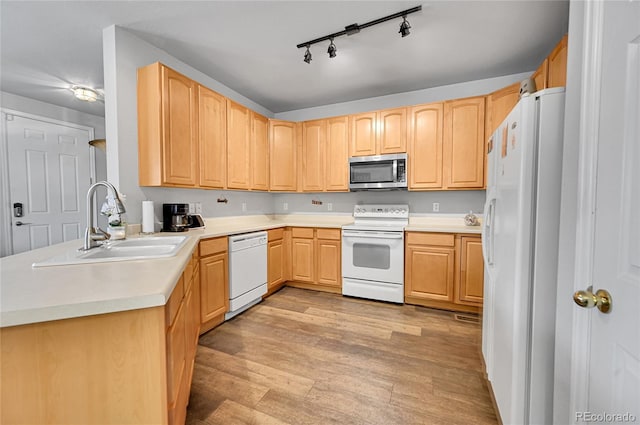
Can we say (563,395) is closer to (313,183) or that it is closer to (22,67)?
(313,183)

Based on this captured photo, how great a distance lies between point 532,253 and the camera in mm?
1058

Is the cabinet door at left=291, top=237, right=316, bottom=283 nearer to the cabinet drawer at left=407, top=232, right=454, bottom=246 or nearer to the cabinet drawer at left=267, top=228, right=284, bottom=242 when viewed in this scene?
the cabinet drawer at left=267, top=228, right=284, bottom=242

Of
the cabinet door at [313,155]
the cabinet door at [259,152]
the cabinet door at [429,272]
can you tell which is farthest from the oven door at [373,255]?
the cabinet door at [259,152]

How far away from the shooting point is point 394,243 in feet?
9.55

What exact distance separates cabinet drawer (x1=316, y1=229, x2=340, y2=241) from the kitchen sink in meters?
1.77

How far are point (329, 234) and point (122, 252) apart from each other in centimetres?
221

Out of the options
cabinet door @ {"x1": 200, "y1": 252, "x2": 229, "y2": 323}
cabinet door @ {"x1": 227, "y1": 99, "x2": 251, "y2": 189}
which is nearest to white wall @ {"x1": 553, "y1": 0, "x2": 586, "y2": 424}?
cabinet door @ {"x1": 200, "y1": 252, "x2": 229, "y2": 323}

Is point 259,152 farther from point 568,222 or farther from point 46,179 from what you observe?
point 568,222

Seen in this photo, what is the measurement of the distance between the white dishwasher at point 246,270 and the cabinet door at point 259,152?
84 cm

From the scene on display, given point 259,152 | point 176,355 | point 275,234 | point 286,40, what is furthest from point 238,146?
point 176,355

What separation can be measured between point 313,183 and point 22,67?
11.2 feet

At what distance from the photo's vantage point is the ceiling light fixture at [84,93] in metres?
2.96

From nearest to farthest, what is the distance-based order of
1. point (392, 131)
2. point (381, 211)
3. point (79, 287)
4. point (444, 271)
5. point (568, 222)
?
point (79, 287)
point (568, 222)
point (444, 271)
point (392, 131)
point (381, 211)

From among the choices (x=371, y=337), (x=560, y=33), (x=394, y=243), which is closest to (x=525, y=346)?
(x=371, y=337)
